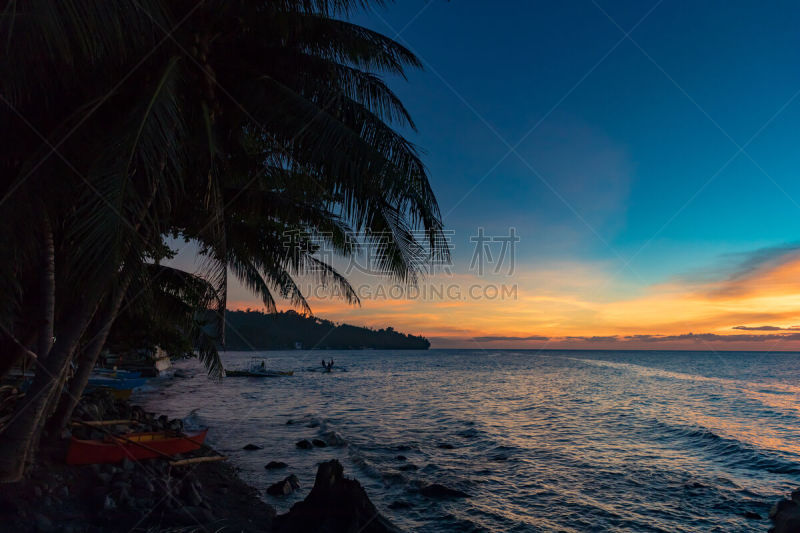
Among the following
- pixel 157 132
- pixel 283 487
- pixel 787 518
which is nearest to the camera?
pixel 157 132

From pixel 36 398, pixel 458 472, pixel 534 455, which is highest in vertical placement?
pixel 36 398

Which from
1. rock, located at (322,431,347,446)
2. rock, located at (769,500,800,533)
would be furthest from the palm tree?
rock, located at (322,431,347,446)

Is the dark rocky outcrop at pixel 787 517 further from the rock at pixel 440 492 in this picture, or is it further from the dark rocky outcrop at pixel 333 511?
the dark rocky outcrop at pixel 333 511

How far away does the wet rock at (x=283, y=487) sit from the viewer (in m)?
10.5

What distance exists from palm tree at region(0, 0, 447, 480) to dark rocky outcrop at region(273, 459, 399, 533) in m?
4.00

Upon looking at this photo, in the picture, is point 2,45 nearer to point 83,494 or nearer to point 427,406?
point 83,494

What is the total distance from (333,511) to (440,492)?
16.4 ft

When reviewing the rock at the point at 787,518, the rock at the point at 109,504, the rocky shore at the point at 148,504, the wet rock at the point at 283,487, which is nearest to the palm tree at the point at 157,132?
the rocky shore at the point at 148,504

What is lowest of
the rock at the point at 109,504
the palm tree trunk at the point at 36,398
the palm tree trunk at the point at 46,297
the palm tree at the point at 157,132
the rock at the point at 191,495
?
the rock at the point at 191,495

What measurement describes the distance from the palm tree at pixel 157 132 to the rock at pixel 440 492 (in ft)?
24.5

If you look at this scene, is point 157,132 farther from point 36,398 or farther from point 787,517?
point 787,517

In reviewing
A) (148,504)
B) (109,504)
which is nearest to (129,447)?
(148,504)

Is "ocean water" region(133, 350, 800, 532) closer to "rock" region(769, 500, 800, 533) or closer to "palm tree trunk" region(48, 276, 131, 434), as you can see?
"rock" region(769, 500, 800, 533)

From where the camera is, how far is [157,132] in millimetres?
4500
